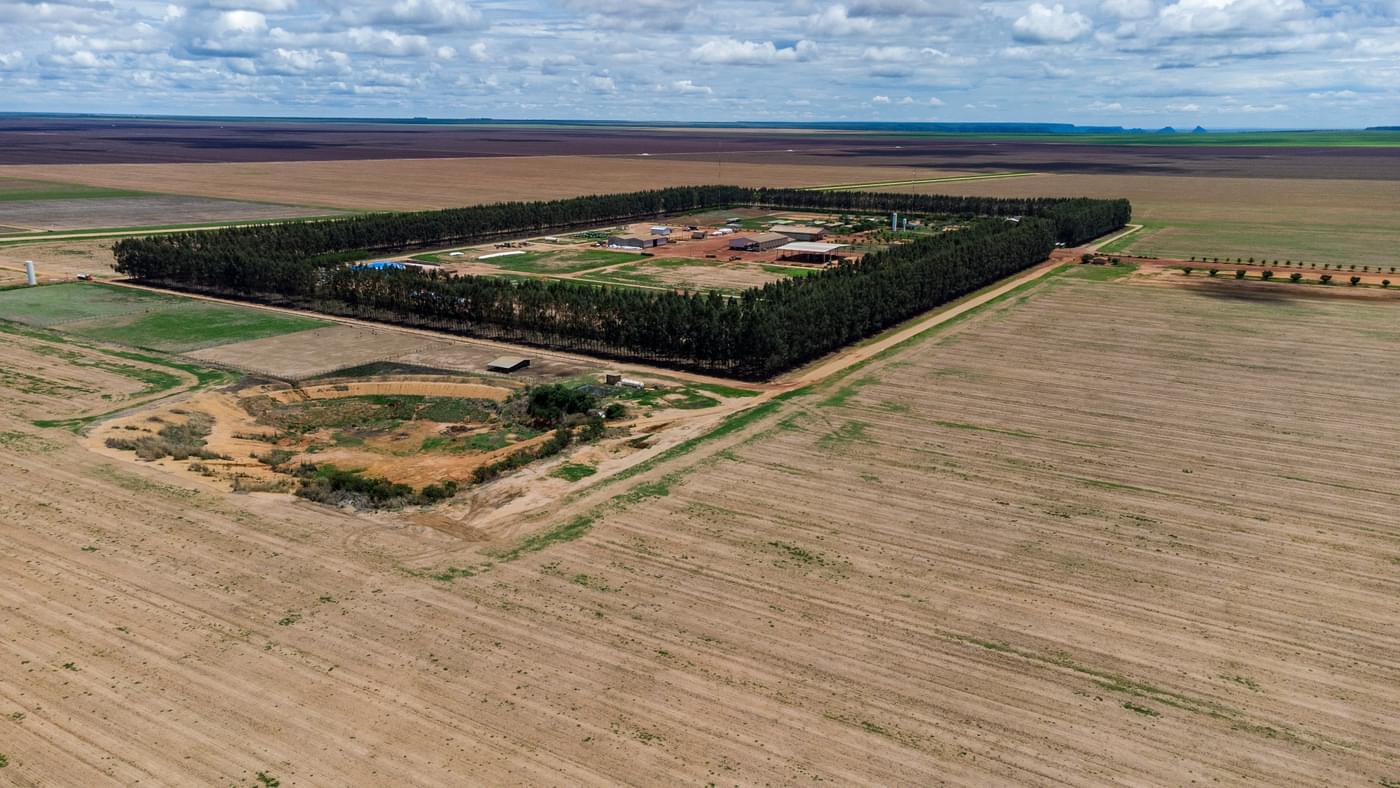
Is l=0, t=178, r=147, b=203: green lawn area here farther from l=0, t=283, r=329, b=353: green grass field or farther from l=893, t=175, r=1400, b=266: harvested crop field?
l=893, t=175, r=1400, b=266: harvested crop field

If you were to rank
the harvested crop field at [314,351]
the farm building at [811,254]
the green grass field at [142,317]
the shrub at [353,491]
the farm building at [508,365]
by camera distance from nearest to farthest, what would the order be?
the shrub at [353,491] < the farm building at [508,365] < the harvested crop field at [314,351] < the green grass field at [142,317] < the farm building at [811,254]

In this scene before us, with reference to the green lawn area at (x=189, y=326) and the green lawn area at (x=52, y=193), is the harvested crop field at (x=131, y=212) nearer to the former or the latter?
the green lawn area at (x=52, y=193)

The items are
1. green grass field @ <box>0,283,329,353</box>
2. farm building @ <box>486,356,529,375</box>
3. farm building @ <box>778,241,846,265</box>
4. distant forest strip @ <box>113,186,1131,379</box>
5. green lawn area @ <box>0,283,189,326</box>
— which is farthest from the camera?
farm building @ <box>778,241,846,265</box>

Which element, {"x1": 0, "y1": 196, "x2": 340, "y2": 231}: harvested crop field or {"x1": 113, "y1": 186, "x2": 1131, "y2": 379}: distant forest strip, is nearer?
{"x1": 113, "y1": 186, "x2": 1131, "y2": 379}: distant forest strip

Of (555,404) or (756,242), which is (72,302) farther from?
(756,242)

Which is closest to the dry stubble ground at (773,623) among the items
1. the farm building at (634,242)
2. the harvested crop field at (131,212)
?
the farm building at (634,242)

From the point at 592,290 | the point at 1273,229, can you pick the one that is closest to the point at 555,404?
the point at 592,290

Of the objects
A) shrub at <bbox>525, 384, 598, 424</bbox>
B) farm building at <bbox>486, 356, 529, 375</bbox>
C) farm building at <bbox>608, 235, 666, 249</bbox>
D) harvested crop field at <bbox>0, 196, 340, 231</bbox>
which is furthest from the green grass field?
harvested crop field at <bbox>0, 196, 340, 231</bbox>

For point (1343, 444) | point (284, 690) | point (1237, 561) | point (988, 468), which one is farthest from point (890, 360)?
point (284, 690)
